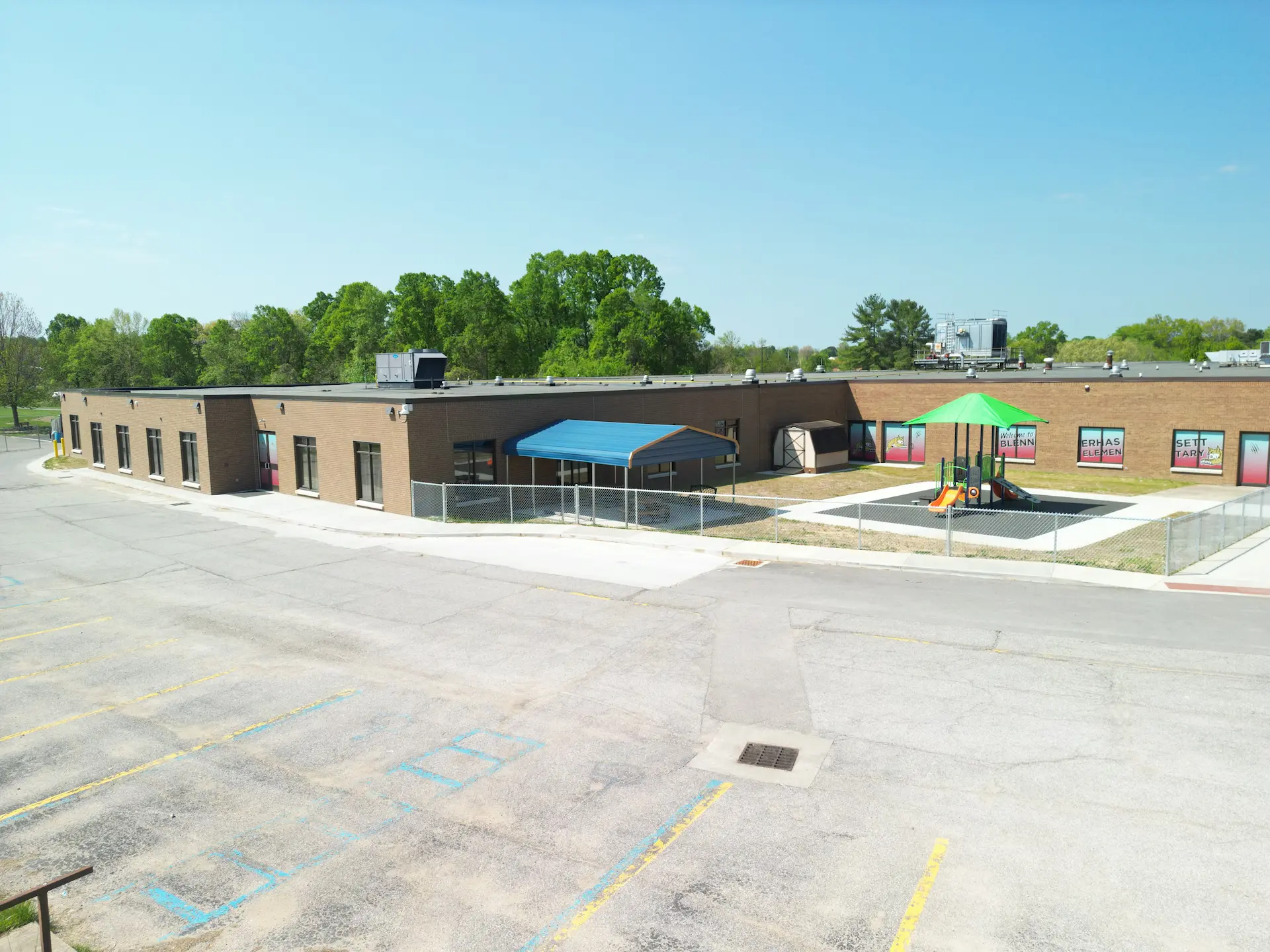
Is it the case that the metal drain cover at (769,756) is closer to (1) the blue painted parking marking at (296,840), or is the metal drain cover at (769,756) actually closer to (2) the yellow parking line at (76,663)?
(1) the blue painted parking marking at (296,840)

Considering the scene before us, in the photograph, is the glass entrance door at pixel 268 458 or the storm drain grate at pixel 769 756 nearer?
the storm drain grate at pixel 769 756

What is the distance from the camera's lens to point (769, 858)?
27.9ft

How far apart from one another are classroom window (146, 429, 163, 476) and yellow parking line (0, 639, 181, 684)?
25689 mm

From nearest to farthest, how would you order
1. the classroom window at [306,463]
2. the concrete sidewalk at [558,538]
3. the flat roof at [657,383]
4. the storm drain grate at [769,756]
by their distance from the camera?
the storm drain grate at [769,756] < the concrete sidewalk at [558,538] < the flat roof at [657,383] < the classroom window at [306,463]

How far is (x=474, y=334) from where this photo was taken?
85438mm

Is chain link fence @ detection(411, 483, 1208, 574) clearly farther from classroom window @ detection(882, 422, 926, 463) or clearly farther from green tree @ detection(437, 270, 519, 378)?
green tree @ detection(437, 270, 519, 378)

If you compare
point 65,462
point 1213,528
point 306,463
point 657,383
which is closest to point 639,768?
point 1213,528

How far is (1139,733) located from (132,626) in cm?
1744

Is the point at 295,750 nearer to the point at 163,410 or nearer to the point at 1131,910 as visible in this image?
the point at 1131,910

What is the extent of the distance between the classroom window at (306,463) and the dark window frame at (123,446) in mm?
12714

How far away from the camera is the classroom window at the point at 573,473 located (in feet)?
103

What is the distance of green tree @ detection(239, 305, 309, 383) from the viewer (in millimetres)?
104625

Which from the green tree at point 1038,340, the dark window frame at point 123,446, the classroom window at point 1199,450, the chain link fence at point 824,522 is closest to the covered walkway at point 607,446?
the chain link fence at point 824,522

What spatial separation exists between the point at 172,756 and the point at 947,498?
2593 centimetres
